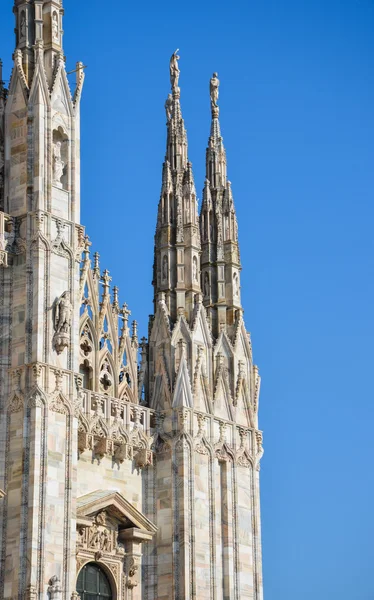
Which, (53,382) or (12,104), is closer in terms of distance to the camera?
(53,382)

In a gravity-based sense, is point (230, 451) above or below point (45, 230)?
below

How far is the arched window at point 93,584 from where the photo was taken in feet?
106

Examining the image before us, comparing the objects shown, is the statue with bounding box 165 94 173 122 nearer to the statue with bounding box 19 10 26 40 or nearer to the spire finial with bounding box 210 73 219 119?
the spire finial with bounding box 210 73 219 119

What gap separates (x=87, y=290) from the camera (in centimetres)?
3422

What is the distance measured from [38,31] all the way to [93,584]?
39.0 ft

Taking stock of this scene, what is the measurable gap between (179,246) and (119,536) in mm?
7163

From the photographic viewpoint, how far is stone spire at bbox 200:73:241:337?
3700cm

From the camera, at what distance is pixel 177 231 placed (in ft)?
120

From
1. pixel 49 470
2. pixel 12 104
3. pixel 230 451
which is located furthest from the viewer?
pixel 230 451

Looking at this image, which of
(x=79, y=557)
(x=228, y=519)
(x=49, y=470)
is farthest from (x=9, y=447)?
(x=228, y=519)

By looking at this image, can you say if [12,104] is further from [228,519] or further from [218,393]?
[228,519]

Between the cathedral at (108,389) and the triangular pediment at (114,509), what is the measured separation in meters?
0.04

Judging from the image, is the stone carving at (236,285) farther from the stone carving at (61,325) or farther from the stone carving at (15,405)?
the stone carving at (15,405)

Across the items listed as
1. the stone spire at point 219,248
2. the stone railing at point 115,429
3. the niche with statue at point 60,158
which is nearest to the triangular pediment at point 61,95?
the niche with statue at point 60,158
